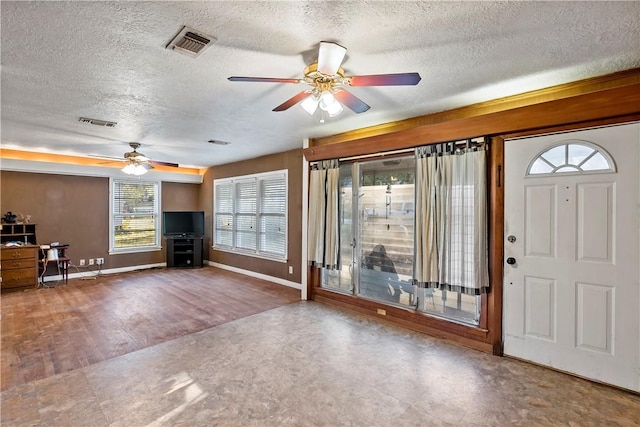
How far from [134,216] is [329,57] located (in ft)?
23.2

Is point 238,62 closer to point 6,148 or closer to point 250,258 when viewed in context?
point 250,258

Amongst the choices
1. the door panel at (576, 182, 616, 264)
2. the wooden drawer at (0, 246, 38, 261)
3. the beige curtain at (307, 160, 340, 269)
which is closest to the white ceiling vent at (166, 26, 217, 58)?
the beige curtain at (307, 160, 340, 269)

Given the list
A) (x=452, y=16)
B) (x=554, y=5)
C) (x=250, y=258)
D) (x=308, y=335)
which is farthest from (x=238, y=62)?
(x=250, y=258)

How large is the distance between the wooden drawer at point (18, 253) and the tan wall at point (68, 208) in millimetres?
599

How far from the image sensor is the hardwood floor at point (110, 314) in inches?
116

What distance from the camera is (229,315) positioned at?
4.14 metres

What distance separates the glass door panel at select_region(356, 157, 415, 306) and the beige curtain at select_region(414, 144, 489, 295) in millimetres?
328

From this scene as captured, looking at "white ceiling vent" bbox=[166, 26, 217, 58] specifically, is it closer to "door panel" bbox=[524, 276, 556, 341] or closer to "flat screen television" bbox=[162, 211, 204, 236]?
"door panel" bbox=[524, 276, 556, 341]

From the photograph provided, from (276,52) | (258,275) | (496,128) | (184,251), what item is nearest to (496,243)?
(496,128)

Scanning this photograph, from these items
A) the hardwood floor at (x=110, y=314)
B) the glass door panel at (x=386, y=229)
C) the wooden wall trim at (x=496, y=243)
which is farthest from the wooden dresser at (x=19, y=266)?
the wooden wall trim at (x=496, y=243)

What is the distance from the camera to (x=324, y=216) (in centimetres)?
456

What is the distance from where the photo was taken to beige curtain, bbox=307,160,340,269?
4.44 m

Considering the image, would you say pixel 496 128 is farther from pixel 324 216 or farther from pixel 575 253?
pixel 324 216

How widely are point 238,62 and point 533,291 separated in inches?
131
